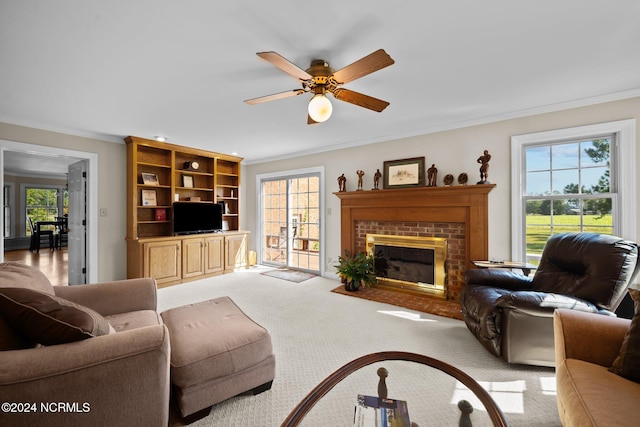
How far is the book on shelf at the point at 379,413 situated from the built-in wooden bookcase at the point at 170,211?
3.96m

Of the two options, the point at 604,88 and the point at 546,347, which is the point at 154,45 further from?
the point at 604,88

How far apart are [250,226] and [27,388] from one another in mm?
5207

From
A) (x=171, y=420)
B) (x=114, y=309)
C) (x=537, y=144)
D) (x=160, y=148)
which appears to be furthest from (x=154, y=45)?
(x=537, y=144)

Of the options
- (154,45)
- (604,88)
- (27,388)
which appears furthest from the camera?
(604,88)

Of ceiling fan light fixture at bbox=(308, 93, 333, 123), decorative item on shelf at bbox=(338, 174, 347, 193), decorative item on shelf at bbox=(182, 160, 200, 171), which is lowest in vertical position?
decorative item on shelf at bbox=(338, 174, 347, 193)

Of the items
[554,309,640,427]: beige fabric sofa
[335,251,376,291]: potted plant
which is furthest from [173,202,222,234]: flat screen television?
[554,309,640,427]: beige fabric sofa

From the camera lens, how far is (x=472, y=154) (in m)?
3.38

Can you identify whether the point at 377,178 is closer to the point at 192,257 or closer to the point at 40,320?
the point at 192,257

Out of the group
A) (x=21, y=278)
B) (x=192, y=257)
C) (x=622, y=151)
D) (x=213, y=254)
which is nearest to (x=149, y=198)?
(x=192, y=257)

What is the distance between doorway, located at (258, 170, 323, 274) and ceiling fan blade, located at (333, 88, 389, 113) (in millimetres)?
2666

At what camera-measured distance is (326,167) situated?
15.7 feet

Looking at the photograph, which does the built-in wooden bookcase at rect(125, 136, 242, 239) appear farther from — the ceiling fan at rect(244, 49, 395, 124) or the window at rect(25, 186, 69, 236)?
the window at rect(25, 186, 69, 236)

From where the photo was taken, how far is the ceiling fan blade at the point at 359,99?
206 centimetres

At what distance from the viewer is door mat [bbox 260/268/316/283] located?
15.1 ft
